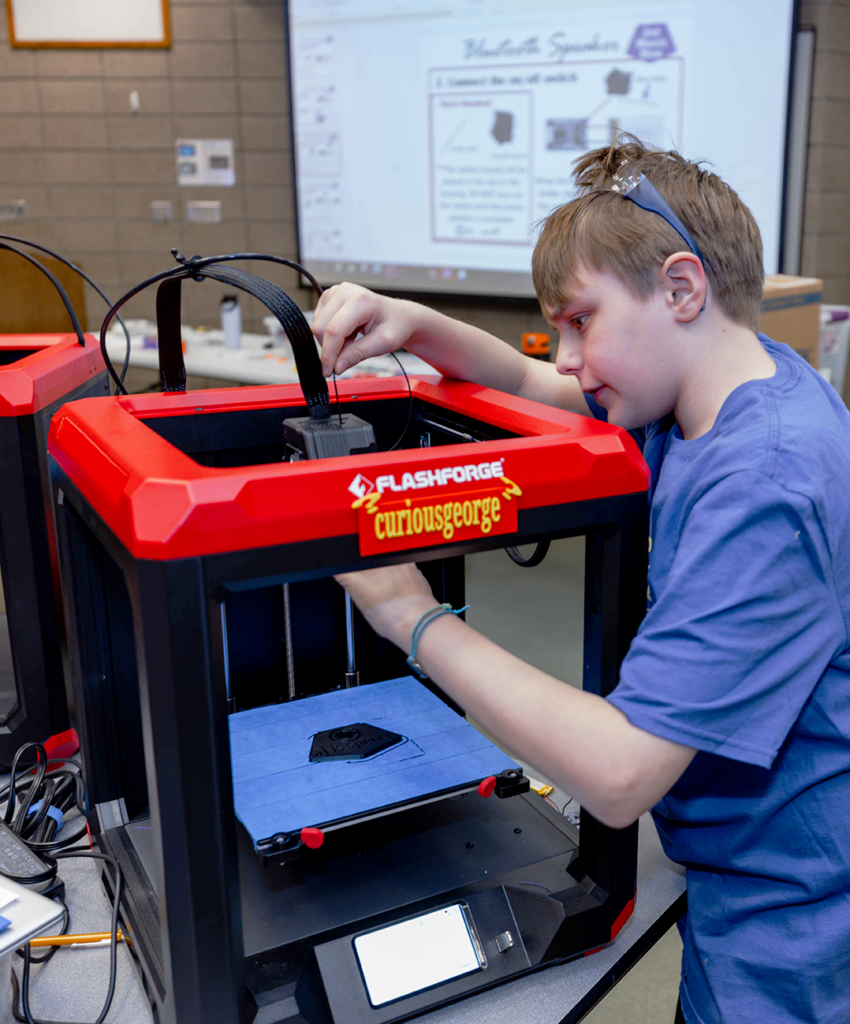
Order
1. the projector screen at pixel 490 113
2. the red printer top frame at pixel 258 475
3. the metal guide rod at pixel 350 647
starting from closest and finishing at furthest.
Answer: the red printer top frame at pixel 258 475 < the metal guide rod at pixel 350 647 < the projector screen at pixel 490 113

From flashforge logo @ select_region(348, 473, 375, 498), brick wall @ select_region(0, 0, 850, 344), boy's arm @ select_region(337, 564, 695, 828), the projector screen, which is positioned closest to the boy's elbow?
boy's arm @ select_region(337, 564, 695, 828)

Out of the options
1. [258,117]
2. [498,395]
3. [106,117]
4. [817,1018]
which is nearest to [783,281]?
[498,395]

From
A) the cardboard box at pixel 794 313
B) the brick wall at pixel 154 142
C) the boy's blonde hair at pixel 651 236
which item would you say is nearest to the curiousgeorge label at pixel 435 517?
the boy's blonde hair at pixel 651 236

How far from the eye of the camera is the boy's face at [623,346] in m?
0.63

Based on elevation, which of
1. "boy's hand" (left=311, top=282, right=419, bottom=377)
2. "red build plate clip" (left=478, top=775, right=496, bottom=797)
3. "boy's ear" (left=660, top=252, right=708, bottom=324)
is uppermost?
"boy's ear" (left=660, top=252, right=708, bottom=324)

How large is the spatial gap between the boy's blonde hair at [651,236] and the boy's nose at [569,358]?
30mm

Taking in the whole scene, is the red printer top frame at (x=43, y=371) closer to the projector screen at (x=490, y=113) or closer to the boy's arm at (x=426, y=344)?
the boy's arm at (x=426, y=344)

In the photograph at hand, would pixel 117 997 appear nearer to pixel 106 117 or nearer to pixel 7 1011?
pixel 7 1011

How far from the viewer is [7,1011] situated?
0.56 m

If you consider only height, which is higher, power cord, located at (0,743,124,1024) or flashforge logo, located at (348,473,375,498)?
flashforge logo, located at (348,473,375,498)

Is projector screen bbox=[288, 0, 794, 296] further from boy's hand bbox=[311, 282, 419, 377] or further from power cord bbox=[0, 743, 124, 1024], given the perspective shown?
power cord bbox=[0, 743, 124, 1024]

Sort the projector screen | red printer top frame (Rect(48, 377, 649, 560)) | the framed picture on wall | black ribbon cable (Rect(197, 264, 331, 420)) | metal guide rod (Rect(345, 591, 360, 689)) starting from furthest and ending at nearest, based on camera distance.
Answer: the framed picture on wall
the projector screen
metal guide rod (Rect(345, 591, 360, 689))
black ribbon cable (Rect(197, 264, 331, 420))
red printer top frame (Rect(48, 377, 649, 560))

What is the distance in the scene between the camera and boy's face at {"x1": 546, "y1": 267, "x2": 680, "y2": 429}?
2.05ft

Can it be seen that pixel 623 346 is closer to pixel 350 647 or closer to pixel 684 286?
pixel 684 286
